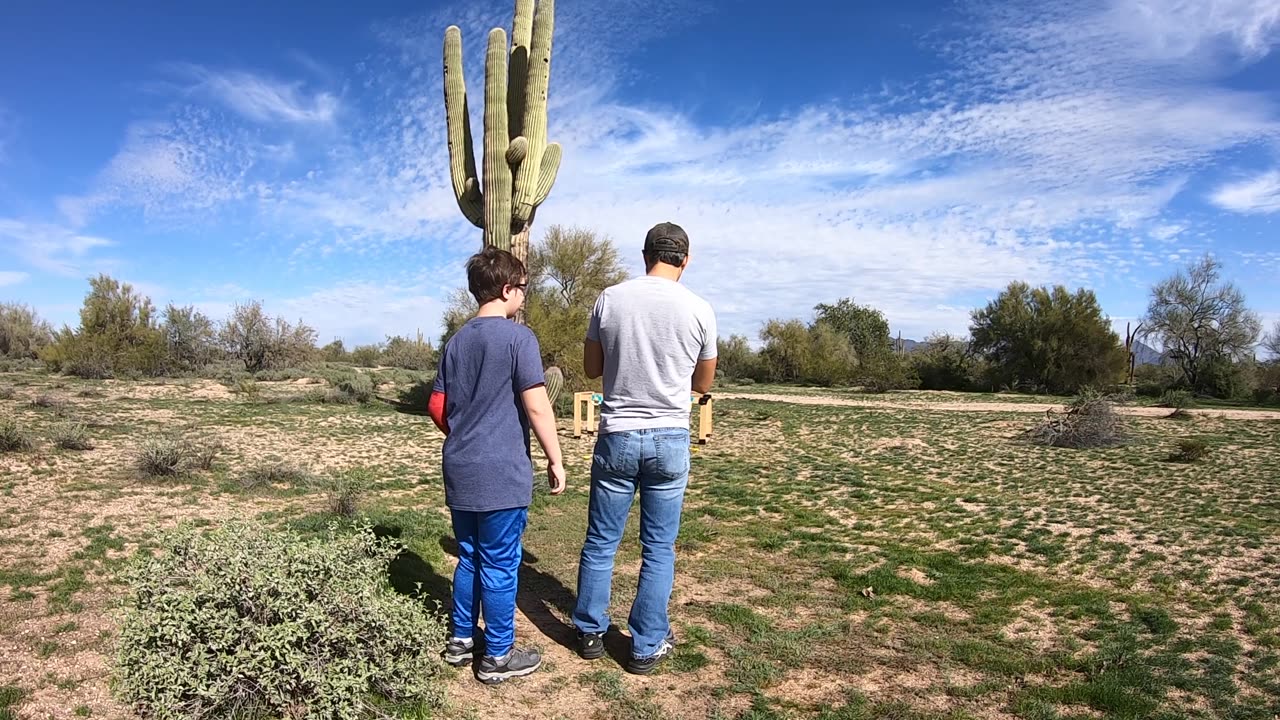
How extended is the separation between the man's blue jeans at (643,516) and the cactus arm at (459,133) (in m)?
5.23

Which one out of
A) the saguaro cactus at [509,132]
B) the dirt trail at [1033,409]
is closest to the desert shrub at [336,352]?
the dirt trail at [1033,409]

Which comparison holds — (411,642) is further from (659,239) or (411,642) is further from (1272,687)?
(1272,687)

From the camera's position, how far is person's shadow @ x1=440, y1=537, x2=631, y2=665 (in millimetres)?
3479

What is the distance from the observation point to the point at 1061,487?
27.3ft

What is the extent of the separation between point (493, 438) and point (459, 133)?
629 centimetres

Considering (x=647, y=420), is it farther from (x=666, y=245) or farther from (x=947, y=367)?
(x=947, y=367)

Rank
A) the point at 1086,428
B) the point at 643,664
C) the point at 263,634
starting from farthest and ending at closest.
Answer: the point at 1086,428, the point at 643,664, the point at 263,634

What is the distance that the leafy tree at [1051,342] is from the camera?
3047 centimetres

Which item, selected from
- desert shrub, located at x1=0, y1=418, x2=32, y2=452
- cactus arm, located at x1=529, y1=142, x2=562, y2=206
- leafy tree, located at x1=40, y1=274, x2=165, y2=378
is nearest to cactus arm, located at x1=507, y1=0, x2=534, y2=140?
cactus arm, located at x1=529, y1=142, x2=562, y2=206

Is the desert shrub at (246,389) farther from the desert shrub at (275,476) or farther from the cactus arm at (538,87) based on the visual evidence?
the cactus arm at (538,87)

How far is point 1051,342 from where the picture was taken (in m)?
31.2

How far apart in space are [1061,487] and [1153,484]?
111 centimetres

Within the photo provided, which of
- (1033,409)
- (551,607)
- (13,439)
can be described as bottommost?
(551,607)

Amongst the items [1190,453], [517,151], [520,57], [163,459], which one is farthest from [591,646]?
[1190,453]
